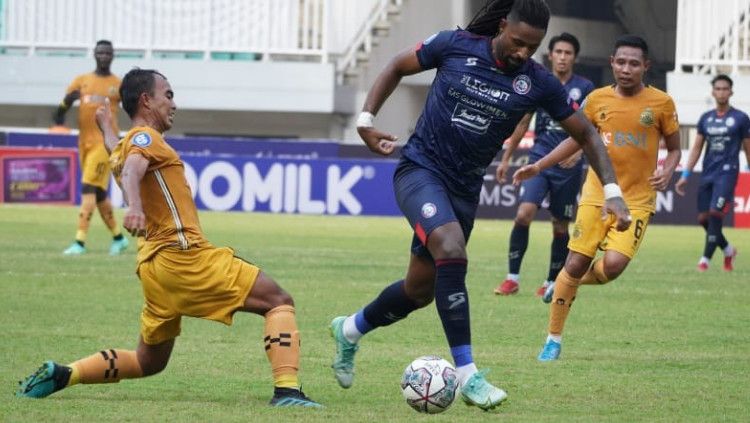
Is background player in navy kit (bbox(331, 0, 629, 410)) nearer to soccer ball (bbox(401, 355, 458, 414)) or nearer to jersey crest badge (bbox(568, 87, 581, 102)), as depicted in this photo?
soccer ball (bbox(401, 355, 458, 414))

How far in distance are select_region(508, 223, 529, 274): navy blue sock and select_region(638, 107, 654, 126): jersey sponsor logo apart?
4.06 meters

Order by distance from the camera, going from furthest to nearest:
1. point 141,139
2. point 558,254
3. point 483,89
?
point 558,254, point 483,89, point 141,139

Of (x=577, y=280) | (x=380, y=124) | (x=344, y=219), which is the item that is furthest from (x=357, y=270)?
(x=380, y=124)

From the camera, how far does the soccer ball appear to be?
26.0ft

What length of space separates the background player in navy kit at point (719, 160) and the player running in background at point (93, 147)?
7.10 m

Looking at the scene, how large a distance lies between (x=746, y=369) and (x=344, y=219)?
19787 mm

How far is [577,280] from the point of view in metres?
11.0

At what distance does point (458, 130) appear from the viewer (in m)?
8.52

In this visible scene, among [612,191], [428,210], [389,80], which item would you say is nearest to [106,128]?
[389,80]

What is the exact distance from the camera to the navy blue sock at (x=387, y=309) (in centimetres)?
892

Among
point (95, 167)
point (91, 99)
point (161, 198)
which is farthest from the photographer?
point (91, 99)

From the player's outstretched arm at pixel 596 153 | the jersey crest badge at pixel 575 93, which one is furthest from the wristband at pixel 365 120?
the jersey crest badge at pixel 575 93

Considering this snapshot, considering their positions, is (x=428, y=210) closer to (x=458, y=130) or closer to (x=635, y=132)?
(x=458, y=130)

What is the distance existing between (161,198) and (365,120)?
1.33m
